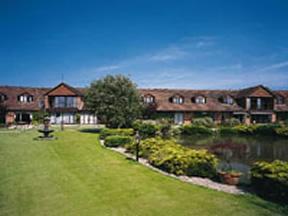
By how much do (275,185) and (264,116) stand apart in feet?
151

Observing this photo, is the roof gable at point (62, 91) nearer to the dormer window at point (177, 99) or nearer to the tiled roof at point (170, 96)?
the tiled roof at point (170, 96)

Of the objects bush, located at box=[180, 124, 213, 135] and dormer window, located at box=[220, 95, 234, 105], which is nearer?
bush, located at box=[180, 124, 213, 135]

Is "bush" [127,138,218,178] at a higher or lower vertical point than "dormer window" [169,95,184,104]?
lower

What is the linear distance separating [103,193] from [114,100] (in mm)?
24110

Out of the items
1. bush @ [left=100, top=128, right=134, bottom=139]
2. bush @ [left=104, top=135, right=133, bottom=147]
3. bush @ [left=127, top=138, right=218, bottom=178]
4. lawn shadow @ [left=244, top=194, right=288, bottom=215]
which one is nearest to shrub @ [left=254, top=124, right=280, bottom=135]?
bush @ [left=100, top=128, right=134, bottom=139]

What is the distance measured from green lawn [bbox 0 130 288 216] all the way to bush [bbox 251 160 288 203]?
70cm

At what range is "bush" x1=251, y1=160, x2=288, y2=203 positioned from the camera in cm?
941

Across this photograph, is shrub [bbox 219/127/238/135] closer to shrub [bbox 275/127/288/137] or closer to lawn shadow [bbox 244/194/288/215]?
shrub [bbox 275/127/288/137]

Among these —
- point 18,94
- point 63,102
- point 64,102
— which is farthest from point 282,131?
point 18,94

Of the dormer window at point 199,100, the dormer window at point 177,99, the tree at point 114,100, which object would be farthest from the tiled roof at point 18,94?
the dormer window at point 199,100

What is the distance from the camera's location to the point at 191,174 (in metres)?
12.9

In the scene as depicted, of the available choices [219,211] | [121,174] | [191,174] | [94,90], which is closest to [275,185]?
[219,211]

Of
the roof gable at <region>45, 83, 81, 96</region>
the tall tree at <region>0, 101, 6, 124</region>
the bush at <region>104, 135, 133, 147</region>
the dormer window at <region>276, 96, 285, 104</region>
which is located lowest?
the bush at <region>104, 135, 133, 147</region>

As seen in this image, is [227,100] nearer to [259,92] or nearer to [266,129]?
[259,92]
